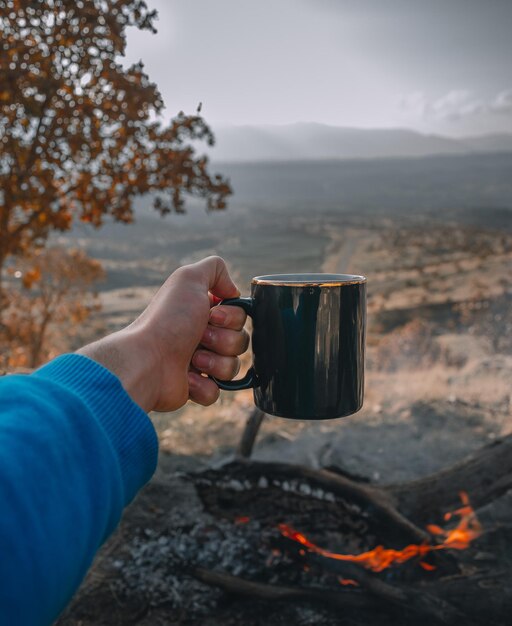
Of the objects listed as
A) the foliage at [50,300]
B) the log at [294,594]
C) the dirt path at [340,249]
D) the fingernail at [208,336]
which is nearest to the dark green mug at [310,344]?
the fingernail at [208,336]

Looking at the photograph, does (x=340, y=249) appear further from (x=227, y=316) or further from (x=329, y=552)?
(x=227, y=316)

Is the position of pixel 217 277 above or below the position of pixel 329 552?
above

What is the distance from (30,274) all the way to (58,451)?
13.0 ft

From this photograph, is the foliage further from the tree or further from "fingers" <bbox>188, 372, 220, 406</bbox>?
"fingers" <bbox>188, 372, 220, 406</bbox>

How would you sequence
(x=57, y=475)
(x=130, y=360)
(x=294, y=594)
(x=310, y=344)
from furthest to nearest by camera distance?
(x=294, y=594)
(x=310, y=344)
(x=130, y=360)
(x=57, y=475)

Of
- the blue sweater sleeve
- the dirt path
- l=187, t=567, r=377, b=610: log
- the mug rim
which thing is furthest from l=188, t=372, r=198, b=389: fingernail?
the dirt path

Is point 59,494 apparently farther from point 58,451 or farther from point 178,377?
point 178,377

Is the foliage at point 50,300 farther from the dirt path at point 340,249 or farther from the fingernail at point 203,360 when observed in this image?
the dirt path at point 340,249

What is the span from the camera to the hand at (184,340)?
1.00 m

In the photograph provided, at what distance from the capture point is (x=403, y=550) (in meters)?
2.01

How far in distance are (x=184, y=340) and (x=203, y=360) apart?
0.09m

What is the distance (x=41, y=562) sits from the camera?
22.5 inches

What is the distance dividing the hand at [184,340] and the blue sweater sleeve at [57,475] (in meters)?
0.20

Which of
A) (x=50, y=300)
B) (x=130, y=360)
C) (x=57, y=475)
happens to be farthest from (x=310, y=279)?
(x=50, y=300)
